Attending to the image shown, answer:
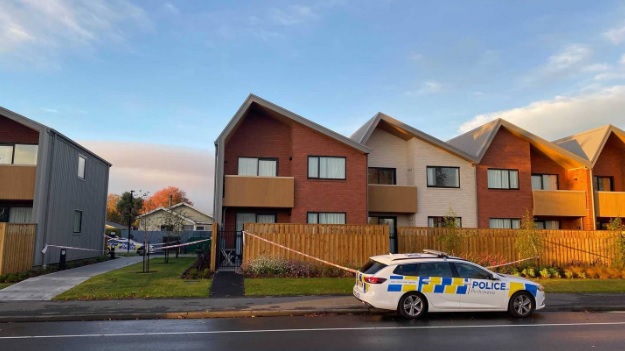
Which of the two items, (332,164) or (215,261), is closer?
(215,261)

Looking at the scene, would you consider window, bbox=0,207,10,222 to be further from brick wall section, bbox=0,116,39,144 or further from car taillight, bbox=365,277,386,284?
car taillight, bbox=365,277,386,284

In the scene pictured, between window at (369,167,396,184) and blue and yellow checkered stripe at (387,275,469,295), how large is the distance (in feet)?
49.4

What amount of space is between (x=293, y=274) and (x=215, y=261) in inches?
124

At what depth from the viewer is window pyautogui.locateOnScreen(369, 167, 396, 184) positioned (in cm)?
2619

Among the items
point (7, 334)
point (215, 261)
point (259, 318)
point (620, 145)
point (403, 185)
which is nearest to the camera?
point (7, 334)

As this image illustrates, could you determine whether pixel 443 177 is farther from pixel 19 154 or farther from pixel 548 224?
pixel 19 154

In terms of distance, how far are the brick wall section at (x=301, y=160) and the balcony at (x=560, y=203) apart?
10.4 metres

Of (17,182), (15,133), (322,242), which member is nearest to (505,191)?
(322,242)

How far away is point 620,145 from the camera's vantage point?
95.6 ft

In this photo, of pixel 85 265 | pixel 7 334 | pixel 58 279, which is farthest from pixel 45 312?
pixel 85 265

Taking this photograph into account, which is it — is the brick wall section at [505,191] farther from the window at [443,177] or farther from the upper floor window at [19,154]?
the upper floor window at [19,154]

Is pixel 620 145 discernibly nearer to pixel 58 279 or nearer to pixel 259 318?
pixel 259 318

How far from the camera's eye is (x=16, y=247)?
18.0 metres

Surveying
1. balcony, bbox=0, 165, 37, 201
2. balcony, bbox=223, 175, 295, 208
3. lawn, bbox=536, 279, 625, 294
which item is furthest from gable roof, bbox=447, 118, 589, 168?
balcony, bbox=0, 165, 37, 201
